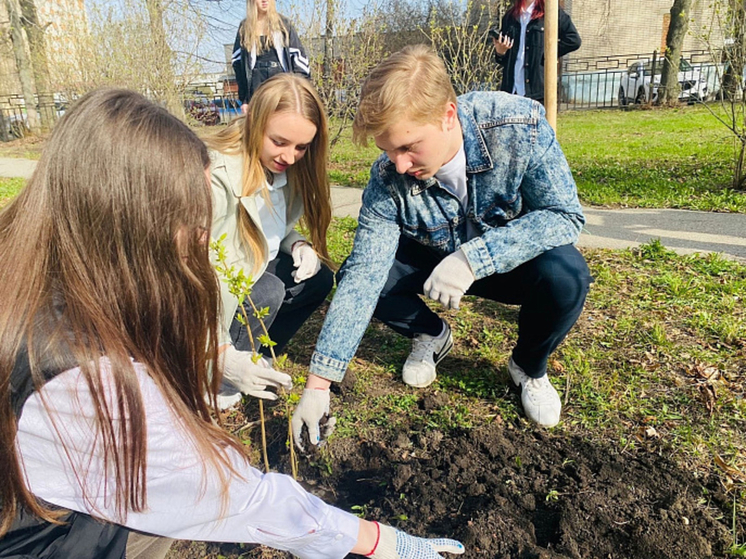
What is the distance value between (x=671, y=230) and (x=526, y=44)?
1.77 metres

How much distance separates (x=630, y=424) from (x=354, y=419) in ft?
3.34

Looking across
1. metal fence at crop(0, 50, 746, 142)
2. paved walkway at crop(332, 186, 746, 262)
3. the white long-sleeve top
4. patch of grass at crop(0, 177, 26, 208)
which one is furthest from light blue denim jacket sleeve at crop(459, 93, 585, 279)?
metal fence at crop(0, 50, 746, 142)

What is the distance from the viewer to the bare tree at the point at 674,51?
11875mm

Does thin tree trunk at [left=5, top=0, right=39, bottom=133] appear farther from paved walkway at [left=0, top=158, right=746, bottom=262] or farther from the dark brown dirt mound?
the dark brown dirt mound

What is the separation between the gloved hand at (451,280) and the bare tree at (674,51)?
37.4 feet

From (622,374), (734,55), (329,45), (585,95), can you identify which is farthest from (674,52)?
(622,374)

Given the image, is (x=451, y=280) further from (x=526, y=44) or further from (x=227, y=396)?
(x=526, y=44)

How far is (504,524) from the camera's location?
1.70 metres

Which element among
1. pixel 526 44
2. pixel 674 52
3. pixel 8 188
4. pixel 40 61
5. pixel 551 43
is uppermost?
pixel 40 61

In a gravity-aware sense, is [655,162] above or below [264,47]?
below

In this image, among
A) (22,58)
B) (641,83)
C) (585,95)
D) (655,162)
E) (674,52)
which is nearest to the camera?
(655,162)

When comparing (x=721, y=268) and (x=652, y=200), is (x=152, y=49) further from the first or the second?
(x=721, y=268)

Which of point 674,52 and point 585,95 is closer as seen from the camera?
point 674,52

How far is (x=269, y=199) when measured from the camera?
2.43 meters
